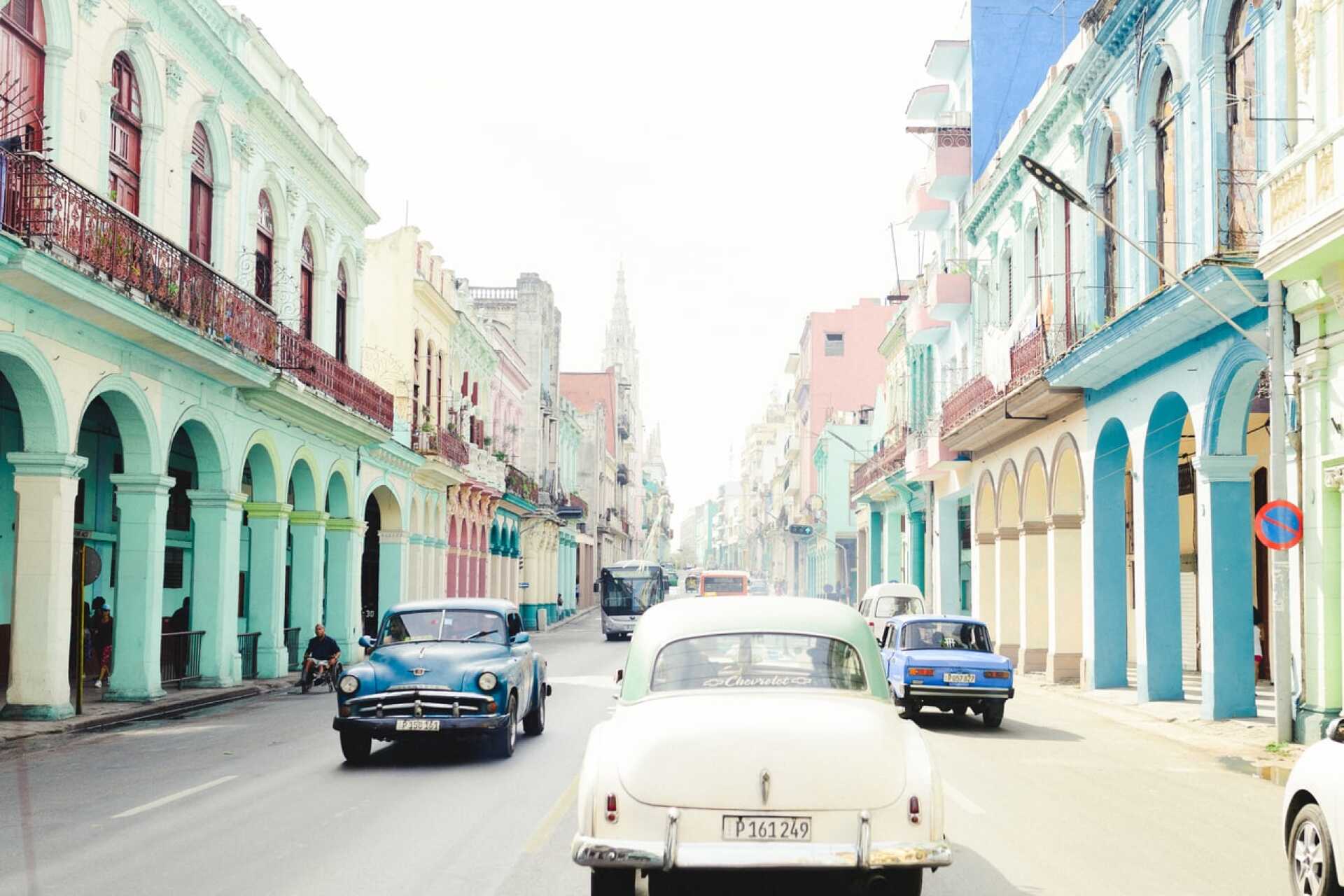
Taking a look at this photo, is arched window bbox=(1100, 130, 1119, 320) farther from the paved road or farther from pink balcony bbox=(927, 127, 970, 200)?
pink balcony bbox=(927, 127, 970, 200)

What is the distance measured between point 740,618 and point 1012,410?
20.6 meters

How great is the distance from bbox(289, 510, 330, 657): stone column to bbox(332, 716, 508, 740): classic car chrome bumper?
1600cm

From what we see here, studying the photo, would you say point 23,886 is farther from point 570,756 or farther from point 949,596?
point 949,596

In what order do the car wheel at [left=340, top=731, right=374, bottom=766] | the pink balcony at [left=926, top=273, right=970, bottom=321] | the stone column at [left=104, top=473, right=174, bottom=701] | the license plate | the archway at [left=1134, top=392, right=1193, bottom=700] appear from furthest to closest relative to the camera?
the pink balcony at [left=926, top=273, right=970, bottom=321] < the archway at [left=1134, top=392, right=1193, bottom=700] < the stone column at [left=104, top=473, right=174, bottom=701] < the car wheel at [left=340, top=731, right=374, bottom=766] < the license plate

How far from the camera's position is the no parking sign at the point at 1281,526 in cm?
1455

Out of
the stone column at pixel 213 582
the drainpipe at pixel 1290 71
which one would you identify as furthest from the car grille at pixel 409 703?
the stone column at pixel 213 582

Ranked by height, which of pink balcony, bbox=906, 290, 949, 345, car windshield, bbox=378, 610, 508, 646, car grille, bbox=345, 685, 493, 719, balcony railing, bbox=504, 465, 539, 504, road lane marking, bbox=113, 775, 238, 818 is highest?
pink balcony, bbox=906, 290, 949, 345

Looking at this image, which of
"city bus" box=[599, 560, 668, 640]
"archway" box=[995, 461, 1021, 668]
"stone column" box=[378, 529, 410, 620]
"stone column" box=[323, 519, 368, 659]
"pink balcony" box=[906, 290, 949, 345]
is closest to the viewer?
"archway" box=[995, 461, 1021, 668]

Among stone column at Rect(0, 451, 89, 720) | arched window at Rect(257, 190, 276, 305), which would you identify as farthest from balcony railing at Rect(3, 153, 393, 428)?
stone column at Rect(0, 451, 89, 720)

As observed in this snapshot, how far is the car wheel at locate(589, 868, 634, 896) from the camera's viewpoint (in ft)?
22.2

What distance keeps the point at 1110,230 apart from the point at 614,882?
63.1ft

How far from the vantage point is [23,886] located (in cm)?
785

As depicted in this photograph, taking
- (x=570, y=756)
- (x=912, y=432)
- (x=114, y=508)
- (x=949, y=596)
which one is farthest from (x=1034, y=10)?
(x=570, y=756)

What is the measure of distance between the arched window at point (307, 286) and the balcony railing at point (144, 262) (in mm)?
2349
